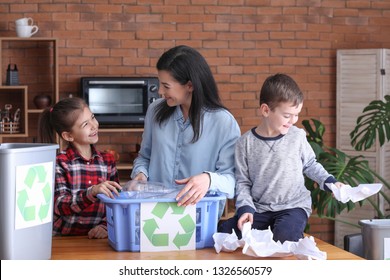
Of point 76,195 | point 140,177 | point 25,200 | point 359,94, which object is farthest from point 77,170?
point 359,94

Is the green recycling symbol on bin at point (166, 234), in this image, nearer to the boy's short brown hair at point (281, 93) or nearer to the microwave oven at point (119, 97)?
the boy's short brown hair at point (281, 93)

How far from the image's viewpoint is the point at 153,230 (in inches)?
83.3

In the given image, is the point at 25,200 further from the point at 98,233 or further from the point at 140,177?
the point at 140,177

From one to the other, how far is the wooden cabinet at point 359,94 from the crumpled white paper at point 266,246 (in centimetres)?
436

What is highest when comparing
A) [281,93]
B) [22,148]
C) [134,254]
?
[281,93]

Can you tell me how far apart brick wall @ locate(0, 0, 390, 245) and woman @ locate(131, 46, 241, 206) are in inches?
148

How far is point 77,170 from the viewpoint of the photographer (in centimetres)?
265

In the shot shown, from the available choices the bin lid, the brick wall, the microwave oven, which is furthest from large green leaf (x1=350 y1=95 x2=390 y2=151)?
the bin lid

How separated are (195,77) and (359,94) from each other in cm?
423

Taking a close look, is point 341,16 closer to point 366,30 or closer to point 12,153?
point 366,30

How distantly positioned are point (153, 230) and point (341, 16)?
16.4 feet

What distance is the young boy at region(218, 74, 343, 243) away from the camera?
2.30 meters

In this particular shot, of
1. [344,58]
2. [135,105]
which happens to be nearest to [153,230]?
[135,105]

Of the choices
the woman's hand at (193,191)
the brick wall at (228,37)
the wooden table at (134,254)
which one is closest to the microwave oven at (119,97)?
the brick wall at (228,37)
